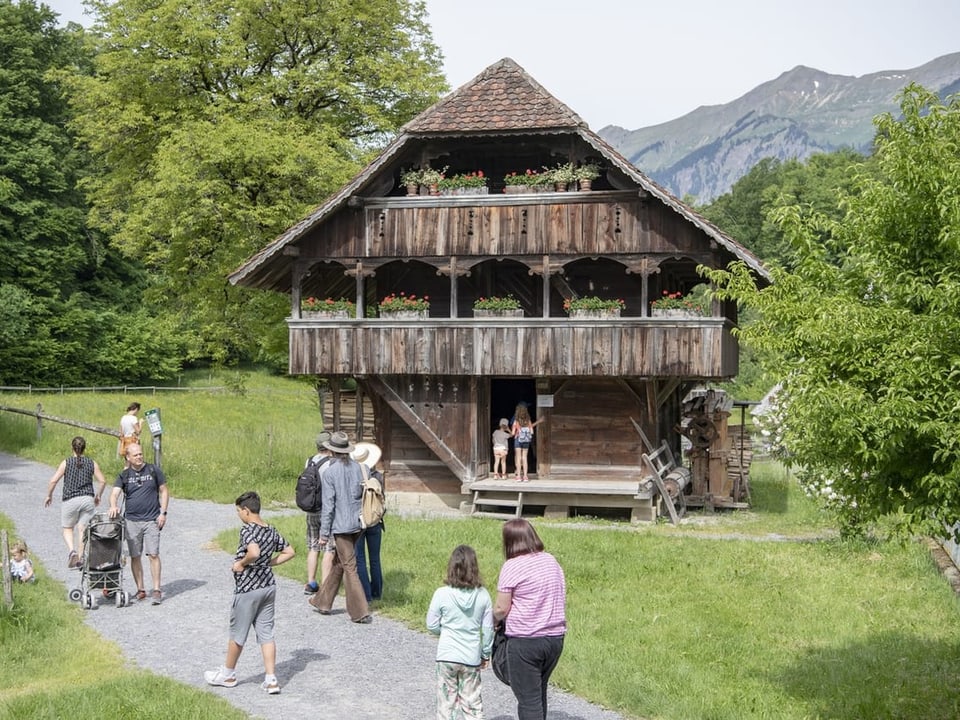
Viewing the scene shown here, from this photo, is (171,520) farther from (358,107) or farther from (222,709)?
(358,107)

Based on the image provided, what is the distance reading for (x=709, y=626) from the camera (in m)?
13.5

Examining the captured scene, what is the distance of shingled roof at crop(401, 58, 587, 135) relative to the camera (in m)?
23.6

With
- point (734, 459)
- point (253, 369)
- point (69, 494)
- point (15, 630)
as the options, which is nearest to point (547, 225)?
point (734, 459)

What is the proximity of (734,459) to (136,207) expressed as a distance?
1726 centimetres

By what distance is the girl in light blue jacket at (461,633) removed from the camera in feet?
27.6

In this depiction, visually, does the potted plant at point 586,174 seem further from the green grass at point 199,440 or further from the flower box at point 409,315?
the green grass at point 199,440

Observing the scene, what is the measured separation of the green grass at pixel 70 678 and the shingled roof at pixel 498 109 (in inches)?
528

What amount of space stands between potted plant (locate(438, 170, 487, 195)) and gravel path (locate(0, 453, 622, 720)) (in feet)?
32.7

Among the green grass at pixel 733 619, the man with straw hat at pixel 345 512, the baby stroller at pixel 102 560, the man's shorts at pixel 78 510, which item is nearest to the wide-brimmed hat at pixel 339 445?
the man with straw hat at pixel 345 512

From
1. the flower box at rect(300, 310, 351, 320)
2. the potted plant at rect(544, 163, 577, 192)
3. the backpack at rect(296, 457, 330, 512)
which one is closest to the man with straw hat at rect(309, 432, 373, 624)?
the backpack at rect(296, 457, 330, 512)

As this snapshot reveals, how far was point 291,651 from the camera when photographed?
12000 mm

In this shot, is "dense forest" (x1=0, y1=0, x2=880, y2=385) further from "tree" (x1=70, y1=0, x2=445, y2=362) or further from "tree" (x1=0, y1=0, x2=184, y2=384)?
"tree" (x1=0, y1=0, x2=184, y2=384)

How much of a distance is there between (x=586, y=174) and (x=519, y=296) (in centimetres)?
387

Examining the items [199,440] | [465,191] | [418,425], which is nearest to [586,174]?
[465,191]
